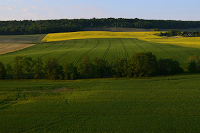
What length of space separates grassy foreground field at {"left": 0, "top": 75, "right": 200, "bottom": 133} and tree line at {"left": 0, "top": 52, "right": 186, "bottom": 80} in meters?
8.44

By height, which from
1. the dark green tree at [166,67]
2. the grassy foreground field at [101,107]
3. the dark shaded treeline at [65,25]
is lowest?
the grassy foreground field at [101,107]

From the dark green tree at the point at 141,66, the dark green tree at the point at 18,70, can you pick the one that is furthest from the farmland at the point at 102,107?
the dark green tree at the point at 18,70

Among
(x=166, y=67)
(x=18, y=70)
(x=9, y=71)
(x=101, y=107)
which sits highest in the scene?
(x=166, y=67)

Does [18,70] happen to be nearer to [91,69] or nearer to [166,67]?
[91,69]

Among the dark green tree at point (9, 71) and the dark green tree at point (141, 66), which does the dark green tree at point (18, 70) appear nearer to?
the dark green tree at point (9, 71)

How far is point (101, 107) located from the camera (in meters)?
19.1

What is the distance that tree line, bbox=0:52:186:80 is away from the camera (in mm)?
35938

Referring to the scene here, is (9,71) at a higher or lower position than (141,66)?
lower

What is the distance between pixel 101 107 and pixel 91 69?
18300 mm

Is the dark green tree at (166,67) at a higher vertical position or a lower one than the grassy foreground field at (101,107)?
higher

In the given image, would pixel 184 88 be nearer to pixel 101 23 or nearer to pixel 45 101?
pixel 45 101

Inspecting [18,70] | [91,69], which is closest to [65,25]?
[18,70]

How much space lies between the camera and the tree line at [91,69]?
35.9 m

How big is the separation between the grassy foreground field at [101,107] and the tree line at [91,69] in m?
8.44
